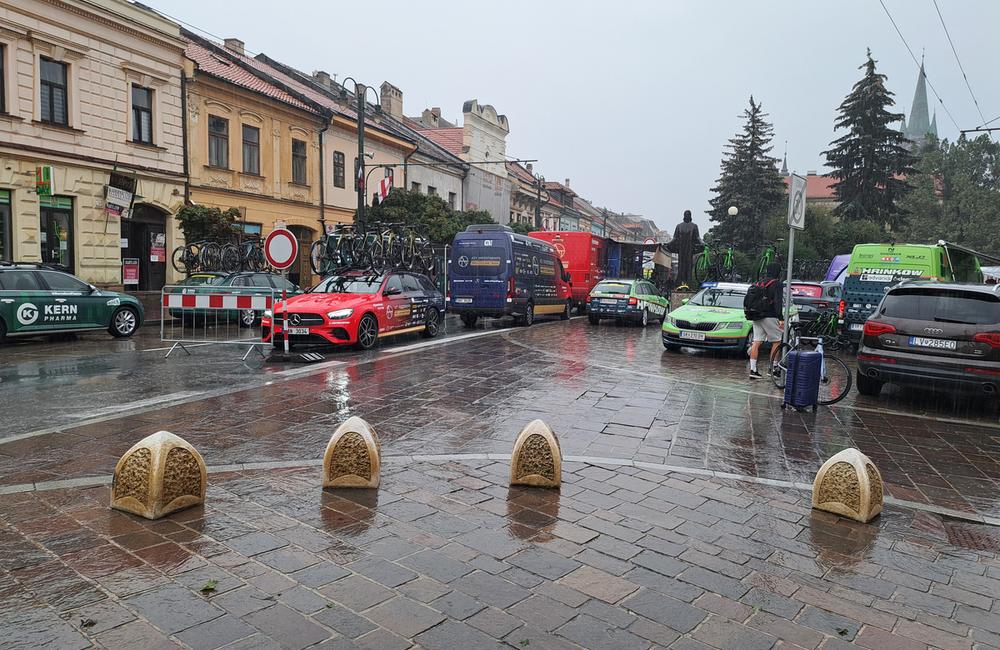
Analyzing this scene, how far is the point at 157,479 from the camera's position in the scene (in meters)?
4.32

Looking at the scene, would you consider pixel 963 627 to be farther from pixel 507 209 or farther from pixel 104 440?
pixel 507 209

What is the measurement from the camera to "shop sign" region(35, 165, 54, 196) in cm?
1838

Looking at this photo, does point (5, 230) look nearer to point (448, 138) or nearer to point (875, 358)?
point (875, 358)

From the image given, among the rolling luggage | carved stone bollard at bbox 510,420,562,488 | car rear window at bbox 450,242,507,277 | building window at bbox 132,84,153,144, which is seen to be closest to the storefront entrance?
building window at bbox 132,84,153,144

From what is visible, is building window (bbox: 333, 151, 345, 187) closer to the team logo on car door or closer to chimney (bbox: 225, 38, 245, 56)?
chimney (bbox: 225, 38, 245, 56)

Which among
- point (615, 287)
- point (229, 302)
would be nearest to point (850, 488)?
point (229, 302)

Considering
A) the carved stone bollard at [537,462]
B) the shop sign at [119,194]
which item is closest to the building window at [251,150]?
the shop sign at [119,194]

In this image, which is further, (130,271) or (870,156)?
(870,156)

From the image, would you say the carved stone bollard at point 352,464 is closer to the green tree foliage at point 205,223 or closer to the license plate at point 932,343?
the license plate at point 932,343

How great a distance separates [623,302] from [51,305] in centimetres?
1412

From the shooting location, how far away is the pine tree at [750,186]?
168 ft

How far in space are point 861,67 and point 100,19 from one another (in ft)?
149

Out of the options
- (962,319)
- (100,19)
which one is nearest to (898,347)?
(962,319)

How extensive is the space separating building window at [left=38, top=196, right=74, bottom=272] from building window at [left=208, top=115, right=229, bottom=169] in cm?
584
